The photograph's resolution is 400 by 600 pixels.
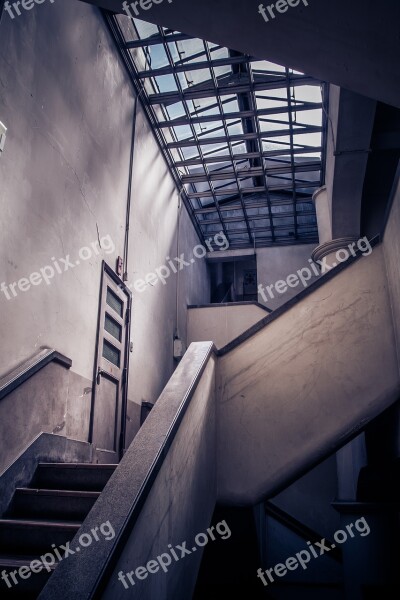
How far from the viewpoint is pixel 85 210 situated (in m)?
5.21

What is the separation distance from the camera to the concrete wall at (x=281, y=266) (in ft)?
41.1

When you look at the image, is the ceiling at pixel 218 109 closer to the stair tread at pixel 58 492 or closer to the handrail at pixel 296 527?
the stair tread at pixel 58 492

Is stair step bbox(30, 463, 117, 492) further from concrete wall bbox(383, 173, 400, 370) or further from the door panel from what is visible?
concrete wall bbox(383, 173, 400, 370)

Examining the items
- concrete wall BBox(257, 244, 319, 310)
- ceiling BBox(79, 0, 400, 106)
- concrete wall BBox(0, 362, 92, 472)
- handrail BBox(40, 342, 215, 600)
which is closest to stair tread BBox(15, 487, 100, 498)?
concrete wall BBox(0, 362, 92, 472)

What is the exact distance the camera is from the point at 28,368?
3.76m

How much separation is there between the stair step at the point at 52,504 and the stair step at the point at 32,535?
26 cm

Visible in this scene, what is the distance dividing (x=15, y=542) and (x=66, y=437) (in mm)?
1590

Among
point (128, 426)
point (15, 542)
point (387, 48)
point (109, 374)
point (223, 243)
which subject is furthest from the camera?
point (223, 243)

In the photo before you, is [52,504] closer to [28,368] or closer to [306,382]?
[28,368]

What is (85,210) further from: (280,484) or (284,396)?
(280,484)

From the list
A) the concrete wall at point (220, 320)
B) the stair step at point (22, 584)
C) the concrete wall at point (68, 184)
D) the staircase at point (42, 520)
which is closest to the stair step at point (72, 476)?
the staircase at point (42, 520)

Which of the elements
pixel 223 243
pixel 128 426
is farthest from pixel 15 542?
pixel 223 243

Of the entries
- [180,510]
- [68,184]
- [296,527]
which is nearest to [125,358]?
[68,184]

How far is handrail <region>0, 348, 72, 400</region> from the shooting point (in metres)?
3.49
